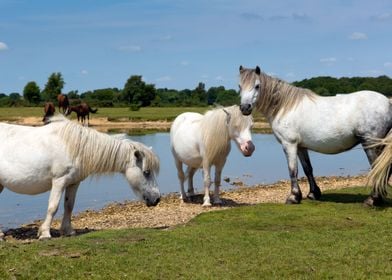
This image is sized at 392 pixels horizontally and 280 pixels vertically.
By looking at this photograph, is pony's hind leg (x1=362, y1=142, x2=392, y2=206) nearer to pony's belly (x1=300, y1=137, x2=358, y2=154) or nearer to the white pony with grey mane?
the white pony with grey mane

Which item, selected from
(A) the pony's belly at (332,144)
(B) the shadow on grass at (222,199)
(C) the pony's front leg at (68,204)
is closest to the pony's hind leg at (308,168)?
(A) the pony's belly at (332,144)

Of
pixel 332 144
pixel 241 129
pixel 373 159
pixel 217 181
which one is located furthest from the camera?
pixel 217 181

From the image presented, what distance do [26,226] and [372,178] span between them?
246 inches

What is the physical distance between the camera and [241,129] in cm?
1067

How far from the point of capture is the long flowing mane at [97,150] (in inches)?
317

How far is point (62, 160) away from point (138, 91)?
82.4 metres

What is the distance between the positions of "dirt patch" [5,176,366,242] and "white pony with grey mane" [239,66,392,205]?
234 centimetres

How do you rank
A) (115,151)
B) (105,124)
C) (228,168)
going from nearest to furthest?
(115,151) < (228,168) < (105,124)

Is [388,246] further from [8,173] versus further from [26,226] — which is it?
[26,226]

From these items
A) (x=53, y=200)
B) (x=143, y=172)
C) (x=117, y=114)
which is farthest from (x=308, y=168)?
(x=117, y=114)

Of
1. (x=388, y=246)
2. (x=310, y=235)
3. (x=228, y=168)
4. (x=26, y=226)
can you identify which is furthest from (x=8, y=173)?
(x=228, y=168)

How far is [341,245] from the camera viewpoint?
21.4 feet

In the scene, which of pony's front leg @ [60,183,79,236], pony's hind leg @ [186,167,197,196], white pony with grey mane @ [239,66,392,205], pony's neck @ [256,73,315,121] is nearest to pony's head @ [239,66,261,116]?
white pony with grey mane @ [239,66,392,205]

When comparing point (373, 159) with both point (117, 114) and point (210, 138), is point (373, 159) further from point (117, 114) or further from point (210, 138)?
point (117, 114)
